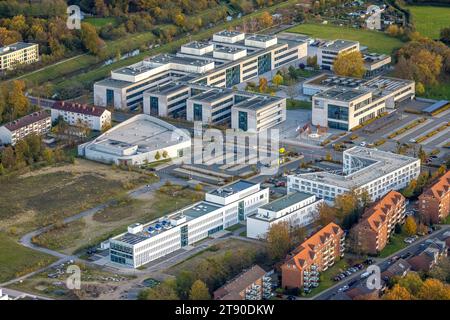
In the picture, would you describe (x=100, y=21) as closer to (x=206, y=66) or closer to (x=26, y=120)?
(x=206, y=66)

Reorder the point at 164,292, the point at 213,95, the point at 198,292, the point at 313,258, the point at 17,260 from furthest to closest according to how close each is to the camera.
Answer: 1. the point at 213,95
2. the point at 17,260
3. the point at 313,258
4. the point at 164,292
5. the point at 198,292

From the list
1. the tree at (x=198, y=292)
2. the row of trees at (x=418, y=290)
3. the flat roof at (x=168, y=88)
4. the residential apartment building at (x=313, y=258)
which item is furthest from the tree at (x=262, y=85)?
the tree at (x=198, y=292)

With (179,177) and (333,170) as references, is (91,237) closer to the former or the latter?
(179,177)

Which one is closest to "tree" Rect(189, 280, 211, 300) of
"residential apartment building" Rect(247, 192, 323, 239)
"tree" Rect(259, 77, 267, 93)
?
"residential apartment building" Rect(247, 192, 323, 239)

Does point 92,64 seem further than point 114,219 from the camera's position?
Result: Yes

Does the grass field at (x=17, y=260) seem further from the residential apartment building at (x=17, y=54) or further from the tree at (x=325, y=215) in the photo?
the residential apartment building at (x=17, y=54)

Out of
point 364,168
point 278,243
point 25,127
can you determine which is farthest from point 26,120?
point 278,243
